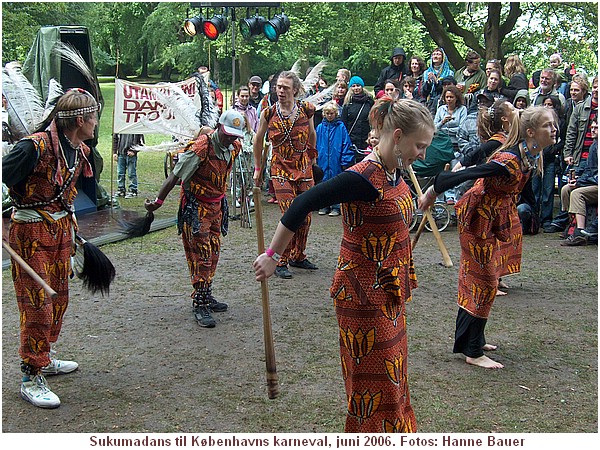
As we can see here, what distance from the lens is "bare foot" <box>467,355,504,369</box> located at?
516 cm

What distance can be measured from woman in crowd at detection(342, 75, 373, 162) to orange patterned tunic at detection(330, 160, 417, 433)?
7.84m

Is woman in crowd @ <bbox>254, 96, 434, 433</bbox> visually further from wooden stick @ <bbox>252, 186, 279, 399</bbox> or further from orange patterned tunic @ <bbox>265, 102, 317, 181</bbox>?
orange patterned tunic @ <bbox>265, 102, 317, 181</bbox>

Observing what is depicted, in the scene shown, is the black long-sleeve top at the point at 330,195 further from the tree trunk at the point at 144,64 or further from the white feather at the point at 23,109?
the tree trunk at the point at 144,64

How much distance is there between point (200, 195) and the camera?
5801 millimetres

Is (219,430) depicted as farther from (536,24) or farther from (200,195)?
(536,24)

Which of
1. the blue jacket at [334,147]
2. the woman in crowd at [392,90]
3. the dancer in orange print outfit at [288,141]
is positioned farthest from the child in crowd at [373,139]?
the woman in crowd at [392,90]

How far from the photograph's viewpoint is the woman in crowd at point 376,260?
320cm

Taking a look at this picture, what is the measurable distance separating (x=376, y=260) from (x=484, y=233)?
1897mm

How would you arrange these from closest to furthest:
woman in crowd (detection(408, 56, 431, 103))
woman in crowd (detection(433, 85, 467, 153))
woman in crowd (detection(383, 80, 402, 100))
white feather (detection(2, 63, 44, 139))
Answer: white feather (detection(2, 63, 44, 139))
woman in crowd (detection(433, 85, 467, 153))
woman in crowd (detection(383, 80, 402, 100))
woman in crowd (detection(408, 56, 431, 103))

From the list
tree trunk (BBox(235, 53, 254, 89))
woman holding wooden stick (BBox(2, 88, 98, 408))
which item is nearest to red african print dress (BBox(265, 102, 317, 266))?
woman holding wooden stick (BBox(2, 88, 98, 408))

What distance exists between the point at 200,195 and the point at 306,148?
1998 mm

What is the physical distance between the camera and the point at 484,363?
5176 millimetres

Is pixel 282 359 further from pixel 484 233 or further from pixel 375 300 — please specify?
pixel 375 300

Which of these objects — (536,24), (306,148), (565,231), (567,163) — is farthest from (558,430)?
(536,24)
